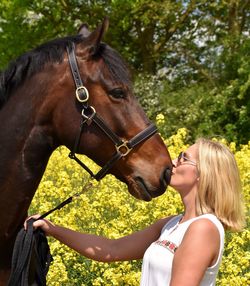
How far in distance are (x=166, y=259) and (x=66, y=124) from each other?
0.73m

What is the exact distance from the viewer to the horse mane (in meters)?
2.71

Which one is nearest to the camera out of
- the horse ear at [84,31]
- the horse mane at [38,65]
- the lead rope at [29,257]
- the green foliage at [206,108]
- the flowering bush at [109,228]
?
the lead rope at [29,257]

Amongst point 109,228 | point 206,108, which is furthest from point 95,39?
point 206,108

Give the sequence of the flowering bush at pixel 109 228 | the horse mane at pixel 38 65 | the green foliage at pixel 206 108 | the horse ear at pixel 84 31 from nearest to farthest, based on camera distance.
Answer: the horse mane at pixel 38 65 → the horse ear at pixel 84 31 → the flowering bush at pixel 109 228 → the green foliage at pixel 206 108

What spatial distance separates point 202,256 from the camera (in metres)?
2.36

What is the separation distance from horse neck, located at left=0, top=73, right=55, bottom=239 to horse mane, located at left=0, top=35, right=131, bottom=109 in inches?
3.5

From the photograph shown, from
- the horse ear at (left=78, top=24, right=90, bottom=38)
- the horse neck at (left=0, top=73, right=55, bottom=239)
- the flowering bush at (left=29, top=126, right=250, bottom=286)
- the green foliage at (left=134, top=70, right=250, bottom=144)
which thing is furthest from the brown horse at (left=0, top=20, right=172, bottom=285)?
the green foliage at (left=134, top=70, right=250, bottom=144)

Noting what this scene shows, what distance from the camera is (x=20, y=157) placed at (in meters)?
2.64

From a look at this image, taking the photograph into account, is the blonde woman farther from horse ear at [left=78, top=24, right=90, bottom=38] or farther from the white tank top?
horse ear at [left=78, top=24, right=90, bottom=38]

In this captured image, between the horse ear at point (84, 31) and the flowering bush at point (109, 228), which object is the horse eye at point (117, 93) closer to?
the horse ear at point (84, 31)

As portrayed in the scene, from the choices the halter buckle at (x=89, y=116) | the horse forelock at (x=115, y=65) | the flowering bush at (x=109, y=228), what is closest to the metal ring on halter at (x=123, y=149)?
the halter buckle at (x=89, y=116)

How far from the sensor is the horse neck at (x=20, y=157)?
2.64 m

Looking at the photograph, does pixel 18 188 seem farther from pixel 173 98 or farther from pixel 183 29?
pixel 183 29

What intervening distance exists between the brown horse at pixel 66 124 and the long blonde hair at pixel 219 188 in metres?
0.16
